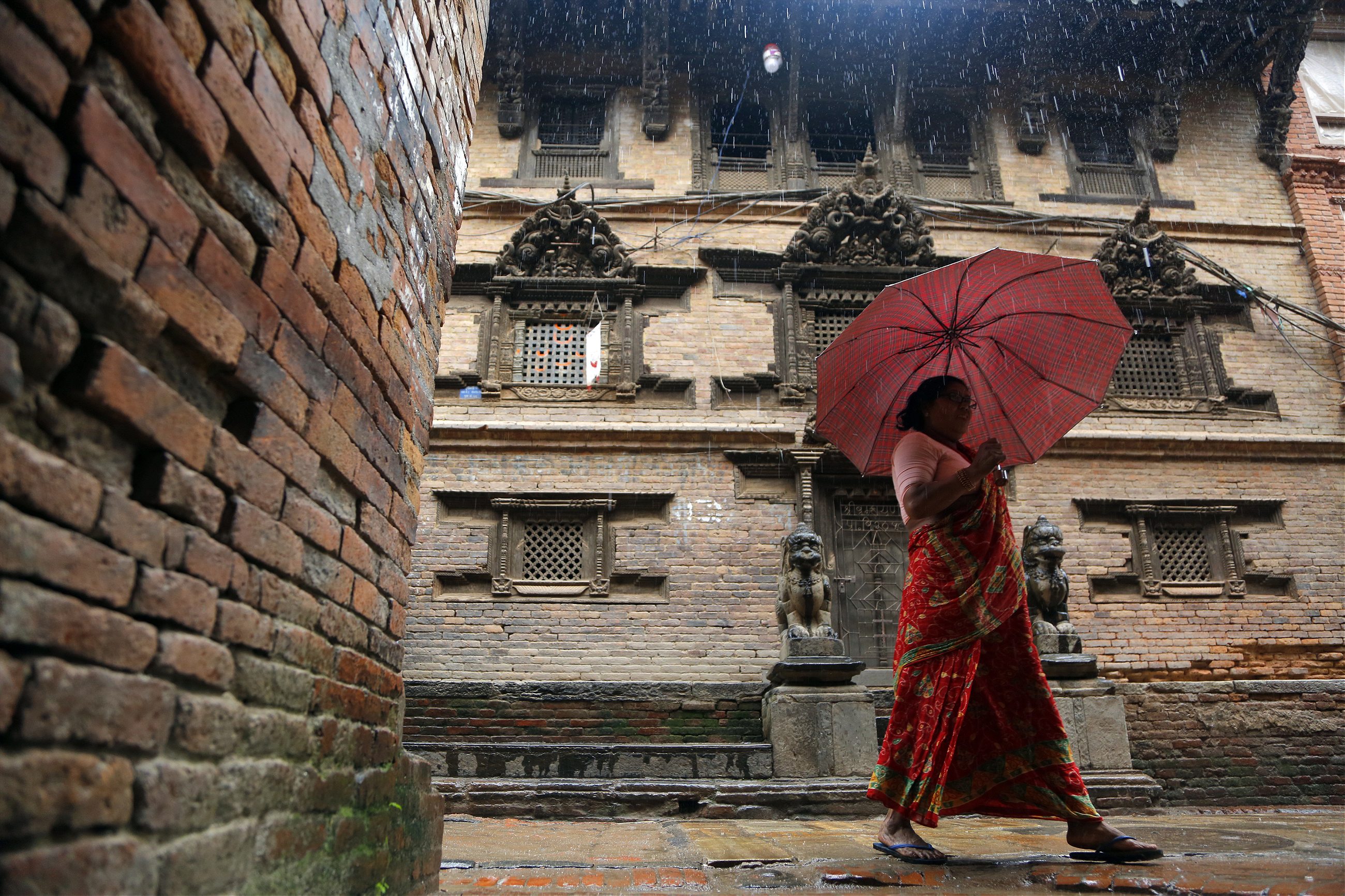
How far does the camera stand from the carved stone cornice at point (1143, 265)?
33.8 feet

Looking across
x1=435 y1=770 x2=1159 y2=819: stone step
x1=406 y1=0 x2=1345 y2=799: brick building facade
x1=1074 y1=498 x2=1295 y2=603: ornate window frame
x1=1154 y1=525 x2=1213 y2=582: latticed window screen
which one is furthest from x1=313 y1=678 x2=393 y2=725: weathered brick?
x1=1154 y1=525 x2=1213 y2=582: latticed window screen

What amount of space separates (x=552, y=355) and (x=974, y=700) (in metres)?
7.42

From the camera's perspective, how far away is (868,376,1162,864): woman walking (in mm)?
2910

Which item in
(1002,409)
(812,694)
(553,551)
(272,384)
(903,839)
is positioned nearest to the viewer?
(272,384)

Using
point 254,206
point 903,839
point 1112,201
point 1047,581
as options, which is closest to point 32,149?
point 254,206

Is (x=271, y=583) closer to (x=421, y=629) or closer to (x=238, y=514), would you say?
(x=238, y=514)

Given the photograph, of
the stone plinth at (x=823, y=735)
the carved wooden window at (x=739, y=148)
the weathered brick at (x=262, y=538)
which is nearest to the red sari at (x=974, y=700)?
the weathered brick at (x=262, y=538)

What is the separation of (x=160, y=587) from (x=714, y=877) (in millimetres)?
1908

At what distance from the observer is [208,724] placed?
137 cm

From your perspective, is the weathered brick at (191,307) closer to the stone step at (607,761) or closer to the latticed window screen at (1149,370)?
the stone step at (607,761)

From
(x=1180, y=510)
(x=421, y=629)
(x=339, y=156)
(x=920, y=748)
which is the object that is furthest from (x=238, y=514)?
(x=1180, y=510)

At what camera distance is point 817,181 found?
1104 cm

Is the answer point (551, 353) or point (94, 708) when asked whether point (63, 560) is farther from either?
point (551, 353)

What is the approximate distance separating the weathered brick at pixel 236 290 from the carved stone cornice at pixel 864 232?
8981mm
